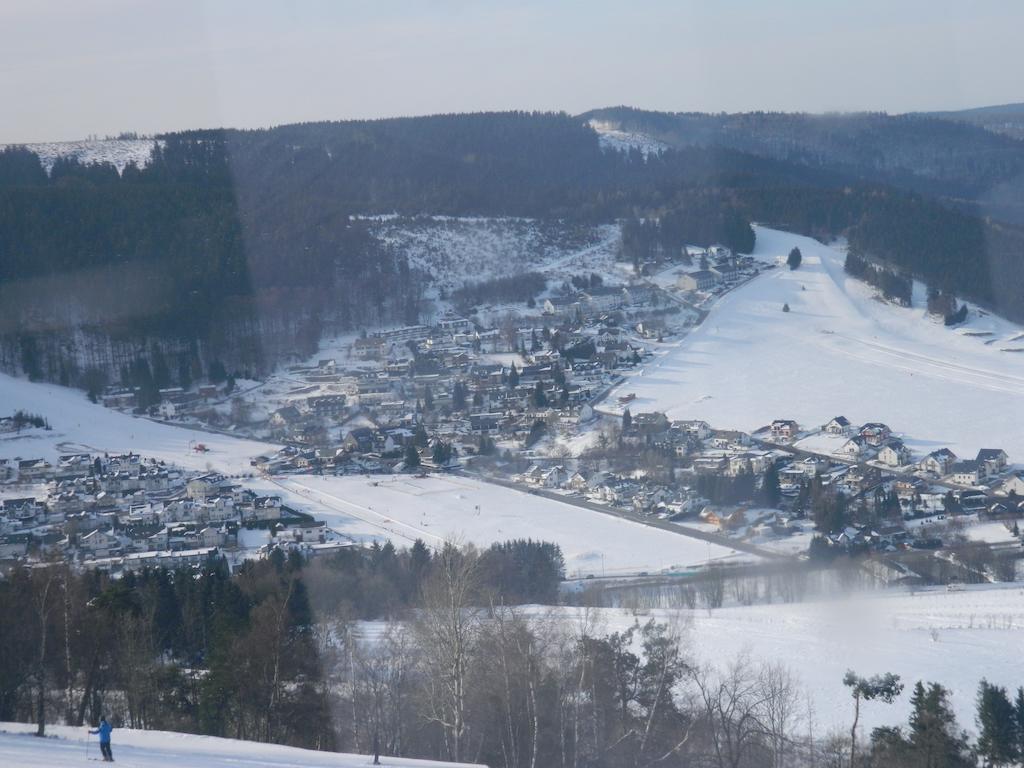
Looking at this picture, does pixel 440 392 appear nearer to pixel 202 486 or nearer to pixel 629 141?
pixel 202 486

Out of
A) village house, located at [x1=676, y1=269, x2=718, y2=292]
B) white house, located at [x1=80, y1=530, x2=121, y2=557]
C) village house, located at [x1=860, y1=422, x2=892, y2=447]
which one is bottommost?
white house, located at [x1=80, y1=530, x2=121, y2=557]

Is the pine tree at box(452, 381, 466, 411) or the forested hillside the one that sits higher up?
the forested hillside

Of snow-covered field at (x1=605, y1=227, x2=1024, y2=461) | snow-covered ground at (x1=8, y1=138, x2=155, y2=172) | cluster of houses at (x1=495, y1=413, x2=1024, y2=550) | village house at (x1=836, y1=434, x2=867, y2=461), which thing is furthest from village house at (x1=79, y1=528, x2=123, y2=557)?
snow-covered ground at (x1=8, y1=138, x2=155, y2=172)

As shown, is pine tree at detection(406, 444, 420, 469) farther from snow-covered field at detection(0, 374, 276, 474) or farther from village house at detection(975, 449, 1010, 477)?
village house at detection(975, 449, 1010, 477)

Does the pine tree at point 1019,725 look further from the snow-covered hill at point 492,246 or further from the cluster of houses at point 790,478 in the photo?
the snow-covered hill at point 492,246

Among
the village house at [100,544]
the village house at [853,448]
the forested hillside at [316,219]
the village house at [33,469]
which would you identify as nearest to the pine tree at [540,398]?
the village house at [853,448]

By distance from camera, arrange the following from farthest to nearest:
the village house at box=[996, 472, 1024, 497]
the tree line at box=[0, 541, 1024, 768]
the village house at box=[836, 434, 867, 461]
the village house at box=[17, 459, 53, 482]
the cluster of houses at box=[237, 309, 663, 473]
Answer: the cluster of houses at box=[237, 309, 663, 473] < the village house at box=[17, 459, 53, 482] < the village house at box=[836, 434, 867, 461] < the village house at box=[996, 472, 1024, 497] < the tree line at box=[0, 541, 1024, 768]

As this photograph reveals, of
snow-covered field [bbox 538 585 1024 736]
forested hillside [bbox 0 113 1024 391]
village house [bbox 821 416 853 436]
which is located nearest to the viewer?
snow-covered field [bbox 538 585 1024 736]
